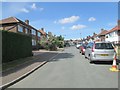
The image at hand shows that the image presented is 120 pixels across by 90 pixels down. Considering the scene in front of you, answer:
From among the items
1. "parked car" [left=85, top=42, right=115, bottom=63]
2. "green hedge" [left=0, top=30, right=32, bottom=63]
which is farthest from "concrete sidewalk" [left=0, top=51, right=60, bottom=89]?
"parked car" [left=85, top=42, right=115, bottom=63]

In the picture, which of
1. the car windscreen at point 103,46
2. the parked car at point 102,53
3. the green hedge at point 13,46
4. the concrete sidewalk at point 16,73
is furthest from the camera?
the car windscreen at point 103,46

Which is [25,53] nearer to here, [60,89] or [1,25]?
[60,89]

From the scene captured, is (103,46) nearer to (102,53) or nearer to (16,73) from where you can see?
(102,53)

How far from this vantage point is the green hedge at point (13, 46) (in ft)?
50.2

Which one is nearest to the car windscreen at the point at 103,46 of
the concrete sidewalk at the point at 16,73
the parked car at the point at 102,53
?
the parked car at the point at 102,53

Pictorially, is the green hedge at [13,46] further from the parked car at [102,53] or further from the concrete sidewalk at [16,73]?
the parked car at [102,53]

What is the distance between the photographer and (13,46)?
17.2 m

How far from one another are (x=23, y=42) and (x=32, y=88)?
518 inches

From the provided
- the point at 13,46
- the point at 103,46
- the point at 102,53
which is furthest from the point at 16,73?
the point at 103,46

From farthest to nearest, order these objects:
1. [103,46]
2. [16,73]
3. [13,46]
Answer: [13,46]
[103,46]
[16,73]

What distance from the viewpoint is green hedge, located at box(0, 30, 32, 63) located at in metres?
15.3

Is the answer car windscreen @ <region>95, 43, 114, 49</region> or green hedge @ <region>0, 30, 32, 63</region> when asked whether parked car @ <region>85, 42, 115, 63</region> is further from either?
green hedge @ <region>0, 30, 32, 63</region>

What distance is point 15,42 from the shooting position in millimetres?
17844

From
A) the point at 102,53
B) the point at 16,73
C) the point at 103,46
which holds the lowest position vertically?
the point at 16,73
